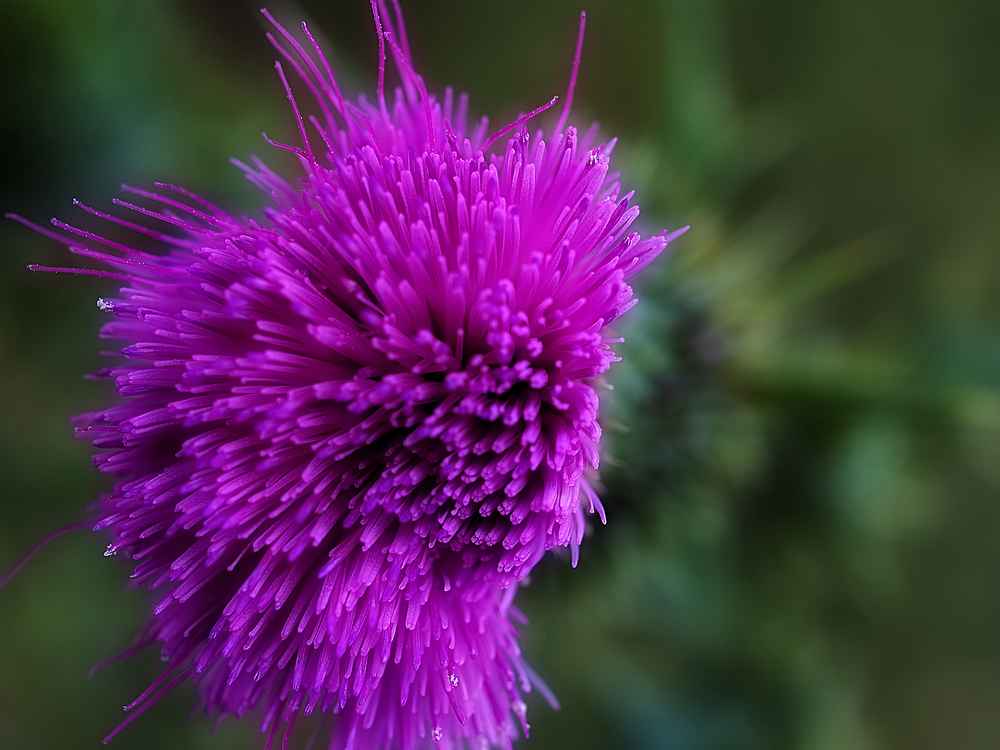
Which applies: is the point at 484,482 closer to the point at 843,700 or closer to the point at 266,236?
the point at 266,236

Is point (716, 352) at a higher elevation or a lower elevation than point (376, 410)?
higher

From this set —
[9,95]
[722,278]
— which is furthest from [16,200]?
[722,278]

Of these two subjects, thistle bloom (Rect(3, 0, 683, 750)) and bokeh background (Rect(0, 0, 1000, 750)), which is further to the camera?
bokeh background (Rect(0, 0, 1000, 750))

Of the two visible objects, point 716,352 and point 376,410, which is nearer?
point 376,410

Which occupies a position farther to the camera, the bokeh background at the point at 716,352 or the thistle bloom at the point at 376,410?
the bokeh background at the point at 716,352
